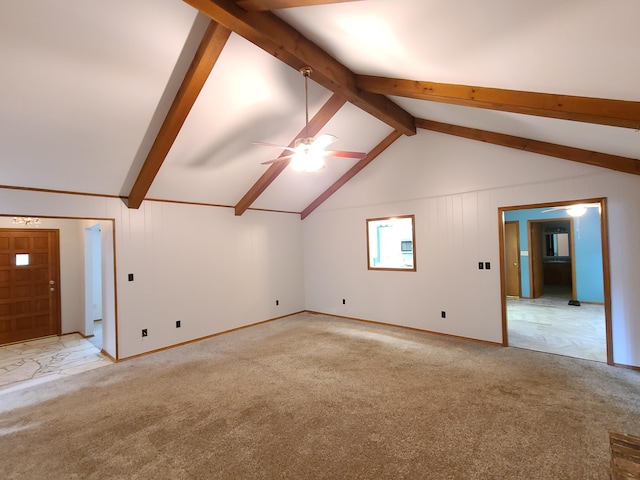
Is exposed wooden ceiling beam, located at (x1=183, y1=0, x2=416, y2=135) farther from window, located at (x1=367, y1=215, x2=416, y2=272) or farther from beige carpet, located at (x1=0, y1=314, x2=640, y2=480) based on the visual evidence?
beige carpet, located at (x1=0, y1=314, x2=640, y2=480)

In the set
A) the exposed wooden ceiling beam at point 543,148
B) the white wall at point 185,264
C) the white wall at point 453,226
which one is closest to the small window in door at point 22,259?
the white wall at point 185,264

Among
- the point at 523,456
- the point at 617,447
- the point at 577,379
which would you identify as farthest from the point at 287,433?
the point at 577,379

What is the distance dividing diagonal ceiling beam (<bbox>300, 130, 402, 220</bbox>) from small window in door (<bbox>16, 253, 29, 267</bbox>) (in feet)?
17.0

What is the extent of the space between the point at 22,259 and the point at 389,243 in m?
6.91

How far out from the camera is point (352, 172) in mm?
5984

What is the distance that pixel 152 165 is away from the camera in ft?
12.4

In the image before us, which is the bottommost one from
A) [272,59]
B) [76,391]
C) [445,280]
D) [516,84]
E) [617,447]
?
[76,391]

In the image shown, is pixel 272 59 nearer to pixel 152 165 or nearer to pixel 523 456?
pixel 152 165

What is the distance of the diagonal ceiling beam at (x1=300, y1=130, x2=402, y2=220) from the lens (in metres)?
5.37

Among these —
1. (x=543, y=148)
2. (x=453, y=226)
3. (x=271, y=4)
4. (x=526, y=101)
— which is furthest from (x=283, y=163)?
(x=543, y=148)

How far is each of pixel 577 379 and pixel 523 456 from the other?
5.72 feet

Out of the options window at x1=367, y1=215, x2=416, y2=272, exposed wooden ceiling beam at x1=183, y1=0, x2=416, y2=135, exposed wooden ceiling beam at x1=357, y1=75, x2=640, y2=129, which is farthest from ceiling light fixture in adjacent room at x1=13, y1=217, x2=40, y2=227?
exposed wooden ceiling beam at x1=357, y1=75, x2=640, y2=129

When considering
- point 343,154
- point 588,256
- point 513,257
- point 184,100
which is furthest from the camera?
point 513,257

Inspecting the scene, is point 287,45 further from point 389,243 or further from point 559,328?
point 559,328
